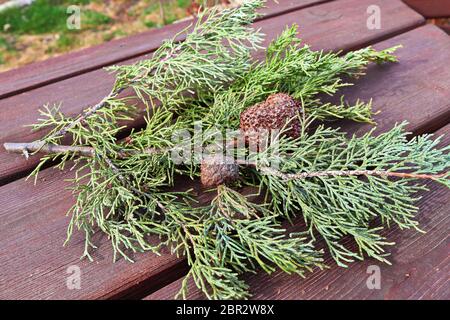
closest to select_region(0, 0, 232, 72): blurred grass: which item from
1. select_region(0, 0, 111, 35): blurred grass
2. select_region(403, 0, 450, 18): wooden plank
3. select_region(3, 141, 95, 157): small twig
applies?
select_region(0, 0, 111, 35): blurred grass

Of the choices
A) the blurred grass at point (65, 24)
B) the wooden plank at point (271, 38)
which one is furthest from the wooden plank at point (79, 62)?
the blurred grass at point (65, 24)

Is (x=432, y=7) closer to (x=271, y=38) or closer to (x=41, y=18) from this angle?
(x=271, y=38)

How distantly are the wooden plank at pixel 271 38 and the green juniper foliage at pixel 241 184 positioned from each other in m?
0.11

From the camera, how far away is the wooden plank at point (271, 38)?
1365mm

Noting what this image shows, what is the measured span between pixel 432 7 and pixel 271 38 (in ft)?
2.73

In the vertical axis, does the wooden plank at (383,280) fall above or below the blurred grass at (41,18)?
below

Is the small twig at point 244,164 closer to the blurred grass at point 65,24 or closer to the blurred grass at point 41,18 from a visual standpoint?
the blurred grass at point 65,24

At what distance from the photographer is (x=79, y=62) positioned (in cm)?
172

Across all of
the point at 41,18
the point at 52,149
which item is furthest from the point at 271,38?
the point at 41,18

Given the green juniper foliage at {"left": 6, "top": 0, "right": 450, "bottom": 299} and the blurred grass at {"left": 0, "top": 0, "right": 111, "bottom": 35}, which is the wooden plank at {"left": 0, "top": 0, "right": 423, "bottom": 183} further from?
the blurred grass at {"left": 0, "top": 0, "right": 111, "bottom": 35}

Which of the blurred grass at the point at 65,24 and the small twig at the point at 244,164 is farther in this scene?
the blurred grass at the point at 65,24

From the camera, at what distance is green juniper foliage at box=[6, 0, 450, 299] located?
3.08 feet

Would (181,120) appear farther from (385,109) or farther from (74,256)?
(385,109)

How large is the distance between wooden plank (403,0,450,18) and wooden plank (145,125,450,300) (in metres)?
1.41
